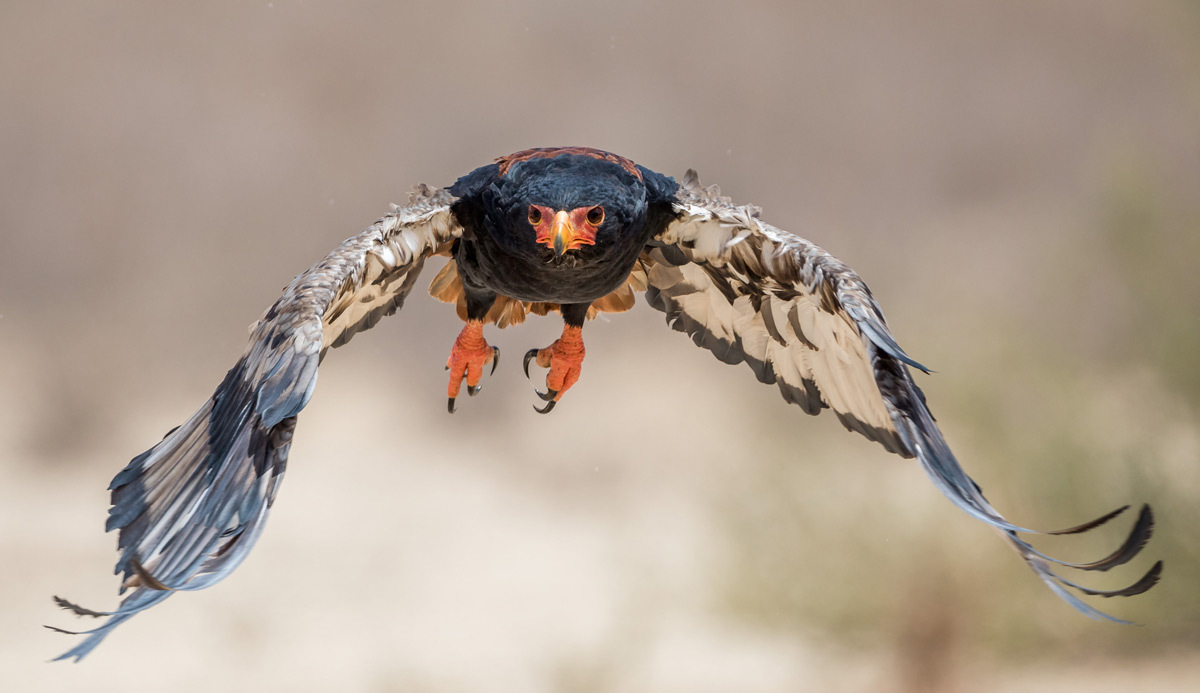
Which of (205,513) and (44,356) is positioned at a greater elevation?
(44,356)

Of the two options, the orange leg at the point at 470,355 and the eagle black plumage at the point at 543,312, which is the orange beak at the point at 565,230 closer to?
the eagle black plumage at the point at 543,312

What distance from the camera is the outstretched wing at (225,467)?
167 cm

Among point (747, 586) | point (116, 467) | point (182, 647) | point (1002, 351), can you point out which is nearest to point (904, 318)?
point (1002, 351)

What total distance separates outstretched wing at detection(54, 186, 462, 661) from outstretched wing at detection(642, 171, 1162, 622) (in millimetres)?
1059

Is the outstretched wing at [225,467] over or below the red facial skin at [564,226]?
below

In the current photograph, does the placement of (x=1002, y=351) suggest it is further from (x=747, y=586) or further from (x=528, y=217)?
(x=528, y=217)

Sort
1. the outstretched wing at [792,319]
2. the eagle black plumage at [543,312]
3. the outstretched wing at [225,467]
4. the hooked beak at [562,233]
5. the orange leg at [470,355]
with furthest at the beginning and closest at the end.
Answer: the orange leg at [470,355] < the hooked beak at [562,233] < the outstretched wing at [792,319] < the eagle black plumage at [543,312] < the outstretched wing at [225,467]

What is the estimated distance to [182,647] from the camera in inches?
189

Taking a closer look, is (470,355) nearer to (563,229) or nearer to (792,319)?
(563,229)

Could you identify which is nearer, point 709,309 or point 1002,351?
point 709,309

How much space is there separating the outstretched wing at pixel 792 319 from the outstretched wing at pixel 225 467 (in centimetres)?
106

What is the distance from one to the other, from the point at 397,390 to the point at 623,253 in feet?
11.9

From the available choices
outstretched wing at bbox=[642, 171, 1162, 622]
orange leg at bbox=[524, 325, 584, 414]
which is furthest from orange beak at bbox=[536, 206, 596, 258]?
orange leg at bbox=[524, 325, 584, 414]

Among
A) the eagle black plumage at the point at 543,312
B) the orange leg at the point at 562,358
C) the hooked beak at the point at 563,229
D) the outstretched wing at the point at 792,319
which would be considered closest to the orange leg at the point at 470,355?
the eagle black plumage at the point at 543,312
